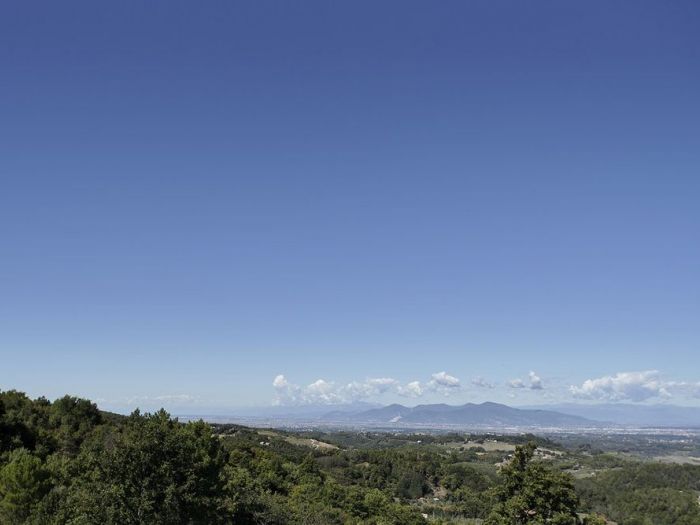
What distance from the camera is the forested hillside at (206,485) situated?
28.3 meters

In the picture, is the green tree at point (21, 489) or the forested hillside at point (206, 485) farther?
the green tree at point (21, 489)

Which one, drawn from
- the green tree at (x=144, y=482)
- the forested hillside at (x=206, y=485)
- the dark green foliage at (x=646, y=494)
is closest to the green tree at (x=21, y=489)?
the forested hillside at (x=206, y=485)

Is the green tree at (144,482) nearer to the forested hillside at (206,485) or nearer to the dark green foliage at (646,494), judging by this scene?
the forested hillside at (206,485)

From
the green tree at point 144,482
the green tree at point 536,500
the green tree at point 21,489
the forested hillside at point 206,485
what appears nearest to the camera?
the green tree at point 144,482

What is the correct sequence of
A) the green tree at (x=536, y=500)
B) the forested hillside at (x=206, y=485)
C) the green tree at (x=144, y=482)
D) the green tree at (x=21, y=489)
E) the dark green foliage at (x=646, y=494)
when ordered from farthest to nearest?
1. the dark green foliage at (x=646, y=494)
2. the green tree at (x=21, y=489)
3. the green tree at (x=536, y=500)
4. the forested hillside at (x=206, y=485)
5. the green tree at (x=144, y=482)

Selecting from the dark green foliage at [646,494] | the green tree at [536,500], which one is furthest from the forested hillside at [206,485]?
the dark green foliage at [646,494]

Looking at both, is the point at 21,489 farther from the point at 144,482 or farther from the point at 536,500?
the point at 536,500

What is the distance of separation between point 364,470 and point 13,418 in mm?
94249

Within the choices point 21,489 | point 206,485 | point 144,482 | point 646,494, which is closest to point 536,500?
point 206,485

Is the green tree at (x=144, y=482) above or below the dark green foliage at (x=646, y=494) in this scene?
above

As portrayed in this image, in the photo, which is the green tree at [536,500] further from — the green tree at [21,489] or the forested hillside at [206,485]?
the green tree at [21,489]

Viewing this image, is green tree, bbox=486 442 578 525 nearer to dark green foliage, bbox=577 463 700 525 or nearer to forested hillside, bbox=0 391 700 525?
forested hillside, bbox=0 391 700 525

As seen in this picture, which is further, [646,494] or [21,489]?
[646,494]

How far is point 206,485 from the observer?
31203 millimetres
